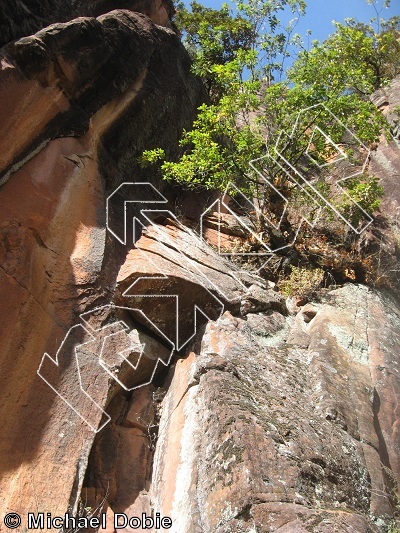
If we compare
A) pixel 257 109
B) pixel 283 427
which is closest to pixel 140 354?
pixel 283 427

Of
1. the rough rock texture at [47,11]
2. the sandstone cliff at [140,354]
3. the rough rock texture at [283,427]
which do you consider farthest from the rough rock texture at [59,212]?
the rough rock texture at [283,427]

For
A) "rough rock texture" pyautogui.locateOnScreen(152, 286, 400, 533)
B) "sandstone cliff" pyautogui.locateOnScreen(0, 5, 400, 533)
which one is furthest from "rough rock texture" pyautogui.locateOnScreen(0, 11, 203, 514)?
"rough rock texture" pyautogui.locateOnScreen(152, 286, 400, 533)

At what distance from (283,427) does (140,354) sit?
2111 mm

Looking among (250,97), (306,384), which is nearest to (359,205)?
(250,97)

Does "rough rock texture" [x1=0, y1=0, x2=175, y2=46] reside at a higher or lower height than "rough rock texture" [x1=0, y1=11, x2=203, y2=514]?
higher

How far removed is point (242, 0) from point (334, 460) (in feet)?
31.8

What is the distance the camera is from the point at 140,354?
6.44m

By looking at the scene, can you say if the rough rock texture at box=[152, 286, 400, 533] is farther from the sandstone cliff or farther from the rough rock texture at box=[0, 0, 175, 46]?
the rough rock texture at box=[0, 0, 175, 46]

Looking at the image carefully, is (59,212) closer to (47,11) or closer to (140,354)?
(140,354)

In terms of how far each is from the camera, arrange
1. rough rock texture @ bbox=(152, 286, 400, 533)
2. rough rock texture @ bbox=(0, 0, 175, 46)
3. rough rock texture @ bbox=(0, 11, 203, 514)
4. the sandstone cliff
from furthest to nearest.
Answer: rough rock texture @ bbox=(0, 0, 175, 46) → rough rock texture @ bbox=(0, 11, 203, 514) → the sandstone cliff → rough rock texture @ bbox=(152, 286, 400, 533)

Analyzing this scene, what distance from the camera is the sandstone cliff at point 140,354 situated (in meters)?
4.86

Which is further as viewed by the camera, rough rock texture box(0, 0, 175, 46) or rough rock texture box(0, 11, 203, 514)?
rough rock texture box(0, 0, 175, 46)

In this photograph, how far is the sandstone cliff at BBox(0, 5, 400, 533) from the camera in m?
4.86

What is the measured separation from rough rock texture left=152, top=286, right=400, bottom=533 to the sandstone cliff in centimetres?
2
